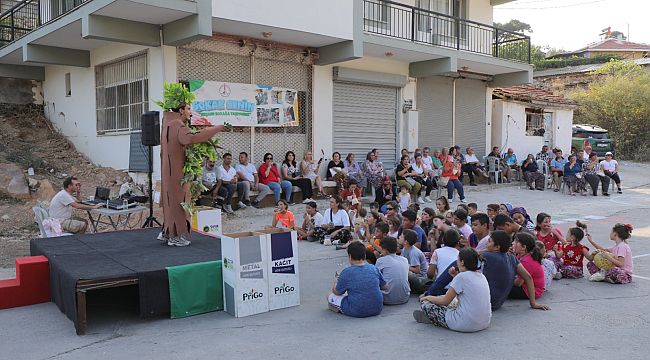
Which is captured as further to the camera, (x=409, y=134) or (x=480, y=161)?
(x=480, y=161)

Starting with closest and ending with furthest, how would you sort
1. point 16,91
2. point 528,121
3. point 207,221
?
point 207,221
point 16,91
point 528,121

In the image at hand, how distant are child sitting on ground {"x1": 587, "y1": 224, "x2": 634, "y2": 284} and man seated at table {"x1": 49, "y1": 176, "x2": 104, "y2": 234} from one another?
7.53 metres

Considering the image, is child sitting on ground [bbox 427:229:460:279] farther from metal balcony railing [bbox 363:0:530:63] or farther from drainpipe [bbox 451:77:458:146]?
drainpipe [bbox 451:77:458:146]

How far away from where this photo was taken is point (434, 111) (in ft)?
58.7

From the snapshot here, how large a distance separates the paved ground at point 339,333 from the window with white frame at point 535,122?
15.4 meters

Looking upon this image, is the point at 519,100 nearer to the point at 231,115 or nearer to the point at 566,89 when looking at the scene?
the point at 231,115

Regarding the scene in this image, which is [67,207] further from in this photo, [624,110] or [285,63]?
[624,110]

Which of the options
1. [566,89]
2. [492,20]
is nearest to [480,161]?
[492,20]

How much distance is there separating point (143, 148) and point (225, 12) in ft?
12.2

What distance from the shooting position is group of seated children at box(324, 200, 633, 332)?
527 centimetres

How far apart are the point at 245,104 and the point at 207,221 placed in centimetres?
452

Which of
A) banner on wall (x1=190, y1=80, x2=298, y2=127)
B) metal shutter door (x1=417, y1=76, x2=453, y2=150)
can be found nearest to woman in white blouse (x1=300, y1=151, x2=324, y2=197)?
banner on wall (x1=190, y1=80, x2=298, y2=127)

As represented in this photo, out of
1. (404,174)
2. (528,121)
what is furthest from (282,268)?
(528,121)

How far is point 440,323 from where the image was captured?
5.43 meters
